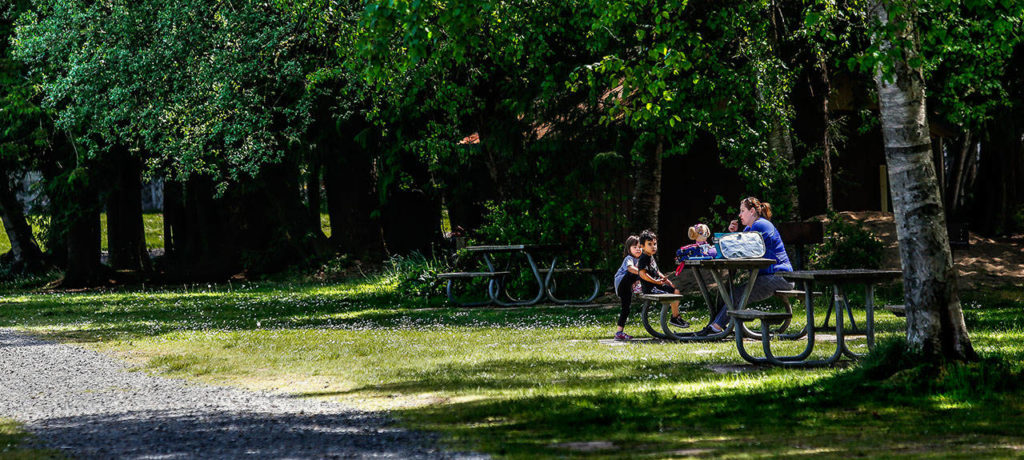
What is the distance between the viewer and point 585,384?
9.68 metres

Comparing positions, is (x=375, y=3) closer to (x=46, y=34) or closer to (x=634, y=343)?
(x=634, y=343)

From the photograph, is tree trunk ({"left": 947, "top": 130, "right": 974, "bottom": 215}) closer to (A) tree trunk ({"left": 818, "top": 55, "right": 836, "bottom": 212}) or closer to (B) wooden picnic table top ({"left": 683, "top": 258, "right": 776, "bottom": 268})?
(A) tree trunk ({"left": 818, "top": 55, "right": 836, "bottom": 212})

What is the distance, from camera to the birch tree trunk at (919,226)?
9.02 metres

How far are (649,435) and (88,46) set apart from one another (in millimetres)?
19760

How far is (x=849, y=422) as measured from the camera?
7664mm

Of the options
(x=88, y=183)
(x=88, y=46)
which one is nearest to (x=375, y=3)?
(x=88, y=46)

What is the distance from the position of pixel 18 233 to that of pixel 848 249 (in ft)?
91.0

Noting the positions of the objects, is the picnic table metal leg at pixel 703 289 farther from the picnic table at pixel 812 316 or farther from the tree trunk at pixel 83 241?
the tree trunk at pixel 83 241

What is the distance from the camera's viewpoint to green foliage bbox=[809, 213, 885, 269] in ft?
64.2

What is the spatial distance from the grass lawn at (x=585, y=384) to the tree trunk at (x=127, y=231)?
1866 centimetres

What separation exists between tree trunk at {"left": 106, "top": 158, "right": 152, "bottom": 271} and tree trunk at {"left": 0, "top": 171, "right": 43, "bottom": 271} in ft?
8.64

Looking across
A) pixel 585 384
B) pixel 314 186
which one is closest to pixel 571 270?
pixel 585 384

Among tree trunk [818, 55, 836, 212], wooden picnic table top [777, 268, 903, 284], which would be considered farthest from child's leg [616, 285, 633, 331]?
tree trunk [818, 55, 836, 212]

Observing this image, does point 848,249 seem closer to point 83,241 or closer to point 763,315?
point 763,315
